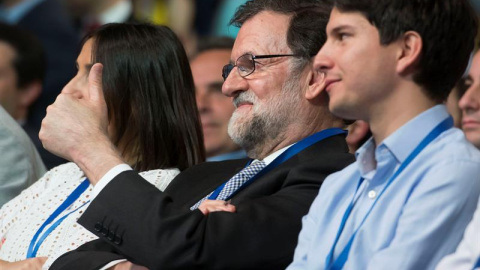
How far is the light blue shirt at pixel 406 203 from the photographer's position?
2.19 metres

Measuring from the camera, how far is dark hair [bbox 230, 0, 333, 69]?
312cm

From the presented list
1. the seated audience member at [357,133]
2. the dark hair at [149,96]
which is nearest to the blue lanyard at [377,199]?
the dark hair at [149,96]

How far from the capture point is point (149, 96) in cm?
354

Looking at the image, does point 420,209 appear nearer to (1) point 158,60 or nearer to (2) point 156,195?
(2) point 156,195

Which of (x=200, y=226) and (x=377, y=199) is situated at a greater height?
(x=377, y=199)

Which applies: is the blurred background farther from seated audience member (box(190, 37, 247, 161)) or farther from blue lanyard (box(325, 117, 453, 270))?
blue lanyard (box(325, 117, 453, 270))

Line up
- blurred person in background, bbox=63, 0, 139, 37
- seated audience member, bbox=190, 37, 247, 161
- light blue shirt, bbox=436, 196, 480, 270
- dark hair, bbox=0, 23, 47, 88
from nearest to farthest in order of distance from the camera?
light blue shirt, bbox=436, 196, 480, 270
seated audience member, bbox=190, 37, 247, 161
dark hair, bbox=0, 23, 47, 88
blurred person in background, bbox=63, 0, 139, 37

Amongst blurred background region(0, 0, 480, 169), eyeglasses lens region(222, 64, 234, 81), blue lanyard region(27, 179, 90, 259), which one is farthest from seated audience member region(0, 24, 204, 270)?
blurred background region(0, 0, 480, 169)

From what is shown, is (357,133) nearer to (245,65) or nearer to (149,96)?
(149,96)

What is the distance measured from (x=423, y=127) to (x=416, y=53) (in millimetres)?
182

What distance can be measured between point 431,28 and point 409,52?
0.26 ft

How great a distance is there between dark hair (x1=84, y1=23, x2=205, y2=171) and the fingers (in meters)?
0.77

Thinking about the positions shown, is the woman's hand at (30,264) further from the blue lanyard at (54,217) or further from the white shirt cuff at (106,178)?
the white shirt cuff at (106,178)

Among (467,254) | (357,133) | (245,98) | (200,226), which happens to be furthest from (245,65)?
(357,133)
